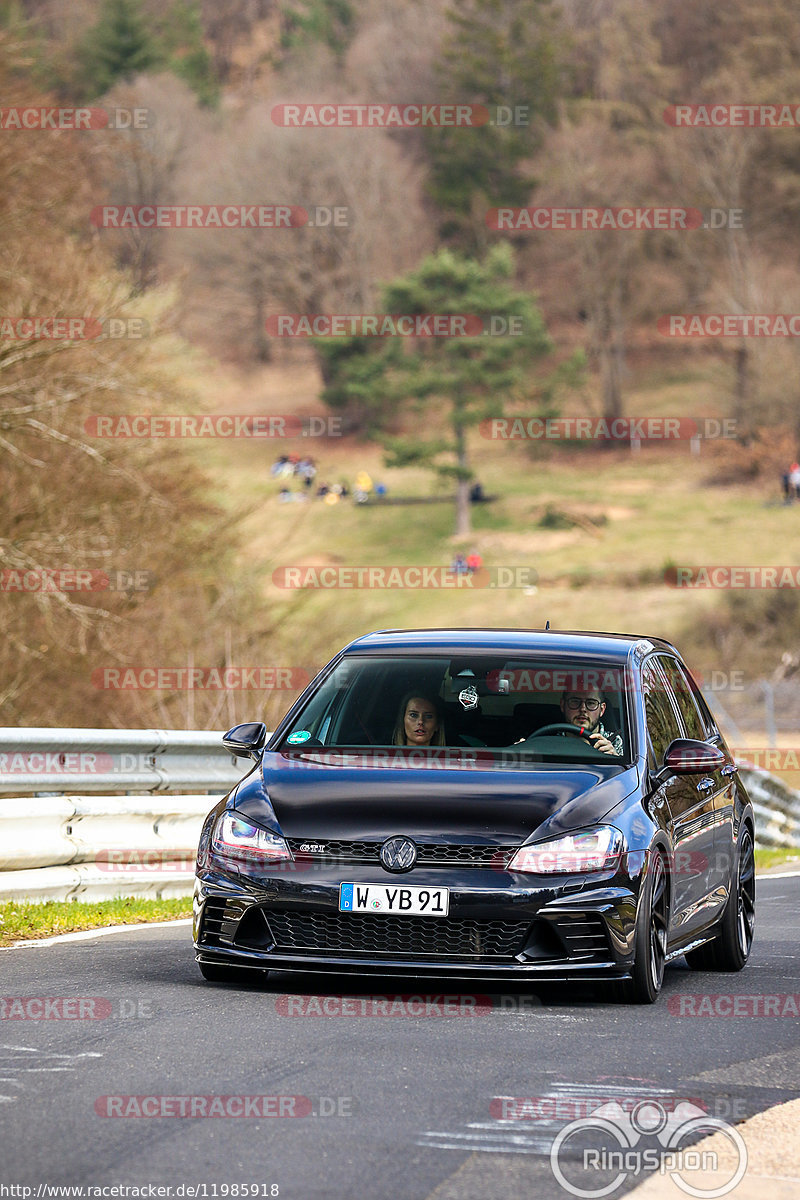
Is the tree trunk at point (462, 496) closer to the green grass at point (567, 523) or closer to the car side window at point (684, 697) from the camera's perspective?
the green grass at point (567, 523)

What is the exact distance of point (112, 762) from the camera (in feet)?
36.5

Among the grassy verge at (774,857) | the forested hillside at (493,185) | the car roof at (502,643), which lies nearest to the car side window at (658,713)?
the car roof at (502,643)

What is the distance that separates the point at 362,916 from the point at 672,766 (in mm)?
1682

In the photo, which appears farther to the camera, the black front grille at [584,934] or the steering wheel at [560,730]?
the steering wheel at [560,730]

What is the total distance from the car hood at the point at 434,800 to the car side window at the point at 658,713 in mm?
568

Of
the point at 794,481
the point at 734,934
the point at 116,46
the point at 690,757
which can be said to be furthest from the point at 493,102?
the point at 690,757

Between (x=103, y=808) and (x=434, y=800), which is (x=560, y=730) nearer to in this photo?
(x=434, y=800)

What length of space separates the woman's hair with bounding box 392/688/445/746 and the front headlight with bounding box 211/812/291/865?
102cm

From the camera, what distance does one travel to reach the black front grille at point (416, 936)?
7.27m

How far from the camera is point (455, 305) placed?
86.1 metres

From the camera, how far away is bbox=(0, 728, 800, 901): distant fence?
10094mm

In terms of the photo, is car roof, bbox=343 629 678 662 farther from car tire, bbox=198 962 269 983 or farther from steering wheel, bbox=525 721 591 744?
car tire, bbox=198 962 269 983

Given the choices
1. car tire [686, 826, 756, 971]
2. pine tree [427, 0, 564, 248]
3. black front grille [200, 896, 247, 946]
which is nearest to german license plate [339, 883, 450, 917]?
black front grille [200, 896, 247, 946]

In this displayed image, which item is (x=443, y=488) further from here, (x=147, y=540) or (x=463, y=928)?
(x=463, y=928)
